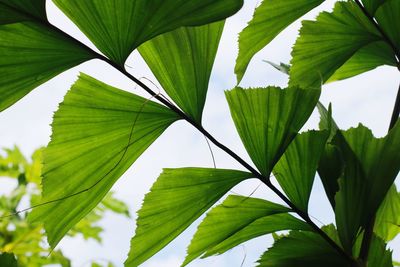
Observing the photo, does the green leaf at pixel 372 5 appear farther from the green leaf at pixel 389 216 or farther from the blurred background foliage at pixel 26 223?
the blurred background foliage at pixel 26 223

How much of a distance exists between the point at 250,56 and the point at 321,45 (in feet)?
0.42

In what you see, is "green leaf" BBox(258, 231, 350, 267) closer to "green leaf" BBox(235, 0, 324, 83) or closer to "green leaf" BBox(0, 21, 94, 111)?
"green leaf" BBox(235, 0, 324, 83)

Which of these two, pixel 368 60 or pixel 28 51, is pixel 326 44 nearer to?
pixel 368 60

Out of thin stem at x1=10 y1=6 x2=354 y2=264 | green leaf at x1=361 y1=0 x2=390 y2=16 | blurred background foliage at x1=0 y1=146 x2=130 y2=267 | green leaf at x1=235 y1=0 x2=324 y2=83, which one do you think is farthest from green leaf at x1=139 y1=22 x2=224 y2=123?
blurred background foliage at x1=0 y1=146 x2=130 y2=267

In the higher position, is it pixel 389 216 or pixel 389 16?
pixel 389 16

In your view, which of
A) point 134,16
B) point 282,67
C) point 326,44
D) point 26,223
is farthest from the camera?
point 26,223

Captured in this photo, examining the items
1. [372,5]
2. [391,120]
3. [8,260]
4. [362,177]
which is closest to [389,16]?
[372,5]

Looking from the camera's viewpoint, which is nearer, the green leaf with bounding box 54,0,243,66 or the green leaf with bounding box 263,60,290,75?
the green leaf with bounding box 54,0,243,66

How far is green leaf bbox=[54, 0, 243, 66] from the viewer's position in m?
0.55

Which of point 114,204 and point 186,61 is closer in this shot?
point 186,61

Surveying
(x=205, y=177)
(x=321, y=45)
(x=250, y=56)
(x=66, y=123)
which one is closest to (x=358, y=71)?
(x=321, y=45)

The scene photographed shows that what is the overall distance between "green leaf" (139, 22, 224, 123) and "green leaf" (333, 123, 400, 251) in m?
0.22

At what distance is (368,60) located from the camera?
0.91 meters

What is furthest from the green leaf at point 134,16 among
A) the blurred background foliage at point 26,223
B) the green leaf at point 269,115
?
the blurred background foliage at point 26,223
